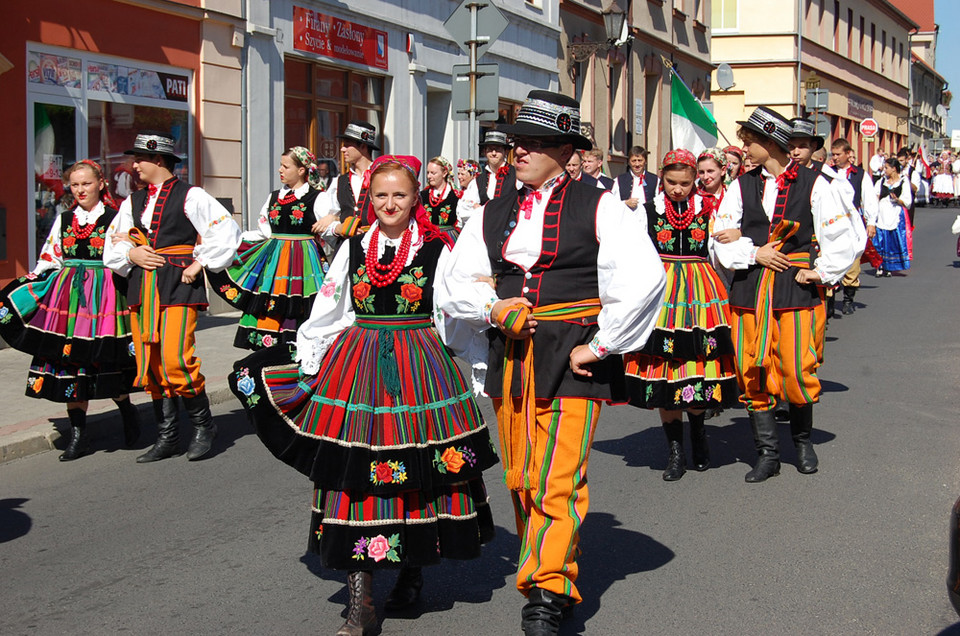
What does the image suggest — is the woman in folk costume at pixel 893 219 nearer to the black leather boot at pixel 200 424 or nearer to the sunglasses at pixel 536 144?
the black leather boot at pixel 200 424

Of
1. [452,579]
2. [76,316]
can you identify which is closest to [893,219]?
[76,316]

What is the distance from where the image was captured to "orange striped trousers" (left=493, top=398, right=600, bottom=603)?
4133 mm

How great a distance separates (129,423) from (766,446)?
429 centimetres

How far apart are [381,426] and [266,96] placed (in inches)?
438

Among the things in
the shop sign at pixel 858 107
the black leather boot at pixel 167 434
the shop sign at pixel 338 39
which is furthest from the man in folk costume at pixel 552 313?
the shop sign at pixel 858 107

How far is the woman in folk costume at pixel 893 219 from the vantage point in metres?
18.6

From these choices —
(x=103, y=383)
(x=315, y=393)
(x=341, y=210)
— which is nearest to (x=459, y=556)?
(x=315, y=393)

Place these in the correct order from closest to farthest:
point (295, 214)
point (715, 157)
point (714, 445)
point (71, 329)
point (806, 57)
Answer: point (71, 329)
point (715, 157)
point (714, 445)
point (295, 214)
point (806, 57)

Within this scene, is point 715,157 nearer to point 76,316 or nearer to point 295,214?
point 295,214

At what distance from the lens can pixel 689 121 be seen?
631 inches

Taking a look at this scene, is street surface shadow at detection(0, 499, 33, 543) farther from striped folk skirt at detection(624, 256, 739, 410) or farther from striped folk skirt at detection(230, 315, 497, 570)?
striped folk skirt at detection(624, 256, 739, 410)

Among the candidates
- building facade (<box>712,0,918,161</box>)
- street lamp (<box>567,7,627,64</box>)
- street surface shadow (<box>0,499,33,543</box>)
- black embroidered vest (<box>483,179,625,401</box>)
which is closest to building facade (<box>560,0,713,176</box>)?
street lamp (<box>567,7,627,64</box>)

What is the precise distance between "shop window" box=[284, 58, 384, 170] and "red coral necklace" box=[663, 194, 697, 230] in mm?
9756

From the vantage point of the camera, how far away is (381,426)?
4.34 m
